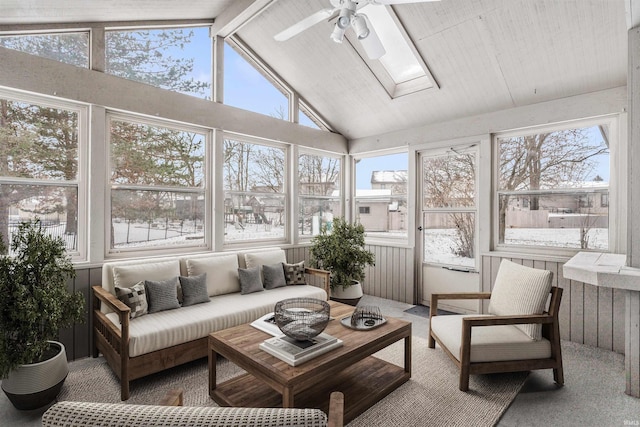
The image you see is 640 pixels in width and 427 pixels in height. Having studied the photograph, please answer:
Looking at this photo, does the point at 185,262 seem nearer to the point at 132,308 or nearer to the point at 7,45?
the point at 132,308

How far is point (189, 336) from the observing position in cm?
270

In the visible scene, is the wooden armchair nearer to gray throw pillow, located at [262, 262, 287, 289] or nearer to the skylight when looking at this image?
gray throw pillow, located at [262, 262, 287, 289]

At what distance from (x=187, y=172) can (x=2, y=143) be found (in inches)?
60.9

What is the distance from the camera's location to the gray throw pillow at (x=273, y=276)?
12.6 feet

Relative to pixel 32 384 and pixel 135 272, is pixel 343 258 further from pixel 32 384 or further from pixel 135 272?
pixel 32 384

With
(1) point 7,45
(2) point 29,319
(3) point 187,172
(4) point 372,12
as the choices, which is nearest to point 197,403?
(2) point 29,319

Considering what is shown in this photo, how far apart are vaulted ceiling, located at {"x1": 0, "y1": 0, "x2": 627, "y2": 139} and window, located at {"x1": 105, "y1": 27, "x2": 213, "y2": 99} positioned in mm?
181

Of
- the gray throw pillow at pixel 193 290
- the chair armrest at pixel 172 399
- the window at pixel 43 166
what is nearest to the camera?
the chair armrest at pixel 172 399

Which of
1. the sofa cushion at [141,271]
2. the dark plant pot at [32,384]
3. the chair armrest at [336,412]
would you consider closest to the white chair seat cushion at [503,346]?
the chair armrest at [336,412]

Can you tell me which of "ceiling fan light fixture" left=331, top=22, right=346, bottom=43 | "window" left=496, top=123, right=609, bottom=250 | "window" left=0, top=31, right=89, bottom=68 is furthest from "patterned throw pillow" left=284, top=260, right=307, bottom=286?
"window" left=0, top=31, right=89, bottom=68

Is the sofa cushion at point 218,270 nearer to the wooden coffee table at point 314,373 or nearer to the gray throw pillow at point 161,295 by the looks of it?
the gray throw pillow at point 161,295

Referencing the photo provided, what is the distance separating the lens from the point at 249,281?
12.0 ft

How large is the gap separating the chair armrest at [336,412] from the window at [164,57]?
3.55 m

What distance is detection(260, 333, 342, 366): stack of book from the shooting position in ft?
6.54
